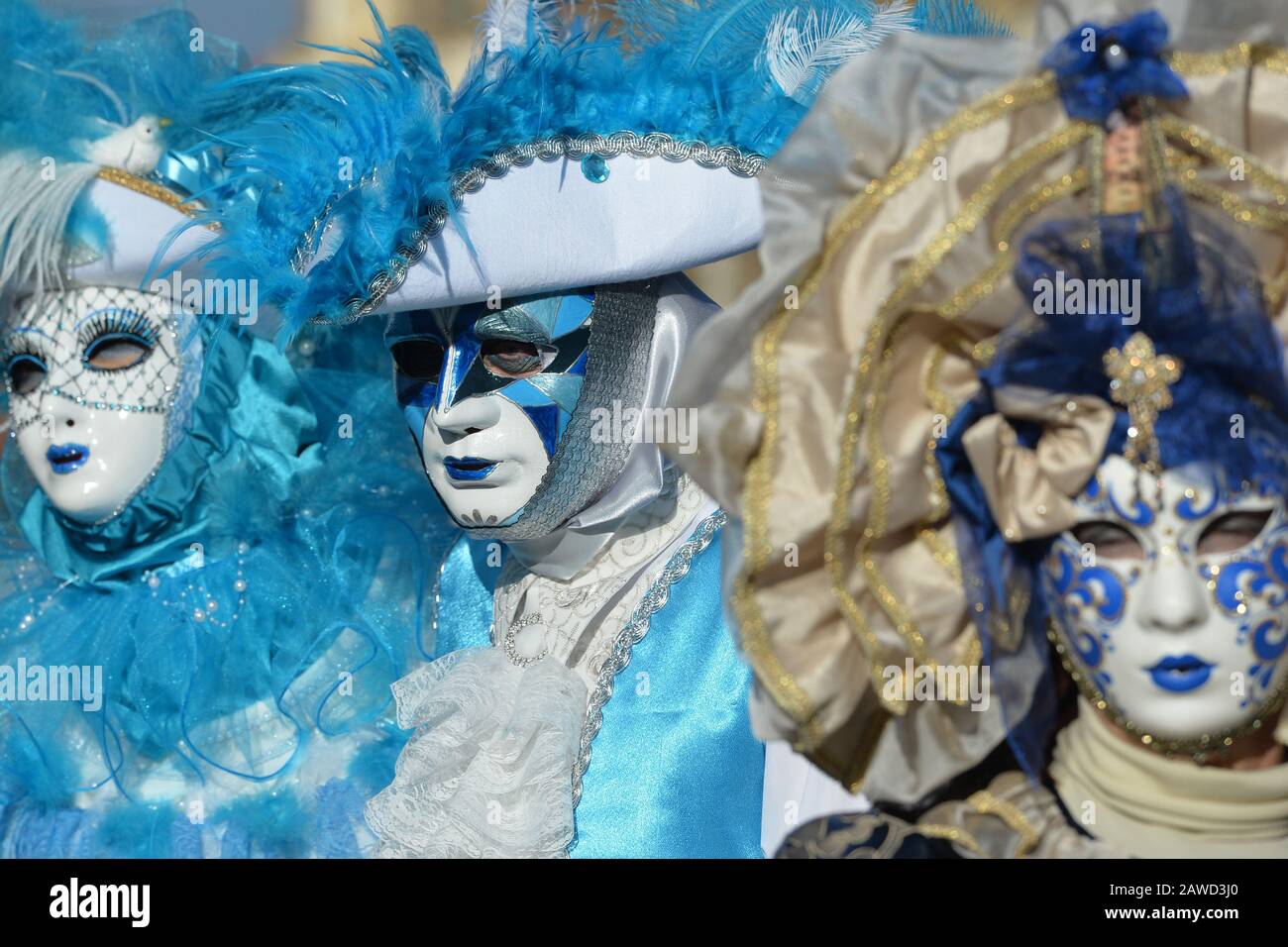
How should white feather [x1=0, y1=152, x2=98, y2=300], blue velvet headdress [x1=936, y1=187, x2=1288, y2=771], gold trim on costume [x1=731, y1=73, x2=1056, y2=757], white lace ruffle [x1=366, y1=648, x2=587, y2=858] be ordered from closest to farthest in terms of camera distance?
blue velvet headdress [x1=936, y1=187, x2=1288, y2=771] → gold trim on costume [x1=731, y1=73, x2=1056, y2=757] → white lace ruffle [x1=366, y1=648, x2=587, y2=858] → white feather [x1=0, y1=152, x2=98, y2=300]

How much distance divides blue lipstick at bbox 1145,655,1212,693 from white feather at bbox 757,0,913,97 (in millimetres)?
1061

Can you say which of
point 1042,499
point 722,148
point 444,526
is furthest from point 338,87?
point 1042,499

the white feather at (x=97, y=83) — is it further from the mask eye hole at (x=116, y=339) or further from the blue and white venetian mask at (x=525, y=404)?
the blue and white venetian mask at (x=525, y=404)

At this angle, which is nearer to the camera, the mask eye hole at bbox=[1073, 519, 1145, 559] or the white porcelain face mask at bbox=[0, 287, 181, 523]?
the mask eye hole at bbox=[1073, 519, 1145, 559]

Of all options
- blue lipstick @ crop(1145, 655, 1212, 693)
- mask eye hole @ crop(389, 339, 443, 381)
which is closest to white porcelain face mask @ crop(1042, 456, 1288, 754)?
blue lipstick @ crop(1145, 655, 1212, 693)

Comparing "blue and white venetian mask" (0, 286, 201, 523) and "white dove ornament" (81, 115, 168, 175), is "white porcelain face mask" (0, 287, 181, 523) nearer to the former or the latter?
"blue and white venetian mask" (0, 286, 201, 523)

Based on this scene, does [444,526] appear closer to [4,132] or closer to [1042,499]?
[4,132]

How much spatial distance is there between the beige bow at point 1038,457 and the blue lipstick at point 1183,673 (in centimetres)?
16

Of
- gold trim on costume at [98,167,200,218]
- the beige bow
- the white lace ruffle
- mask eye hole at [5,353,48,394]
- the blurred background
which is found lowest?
the white lace ruffle

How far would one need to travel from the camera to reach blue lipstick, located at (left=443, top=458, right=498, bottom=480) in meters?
2.25

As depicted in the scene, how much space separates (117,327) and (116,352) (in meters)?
0.04

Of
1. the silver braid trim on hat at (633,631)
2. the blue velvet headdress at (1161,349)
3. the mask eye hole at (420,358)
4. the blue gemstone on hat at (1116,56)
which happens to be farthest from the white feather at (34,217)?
the blue gemstone on hat at (1116,56)

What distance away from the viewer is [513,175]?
2.19 m

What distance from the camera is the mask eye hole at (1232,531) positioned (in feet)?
4.66
